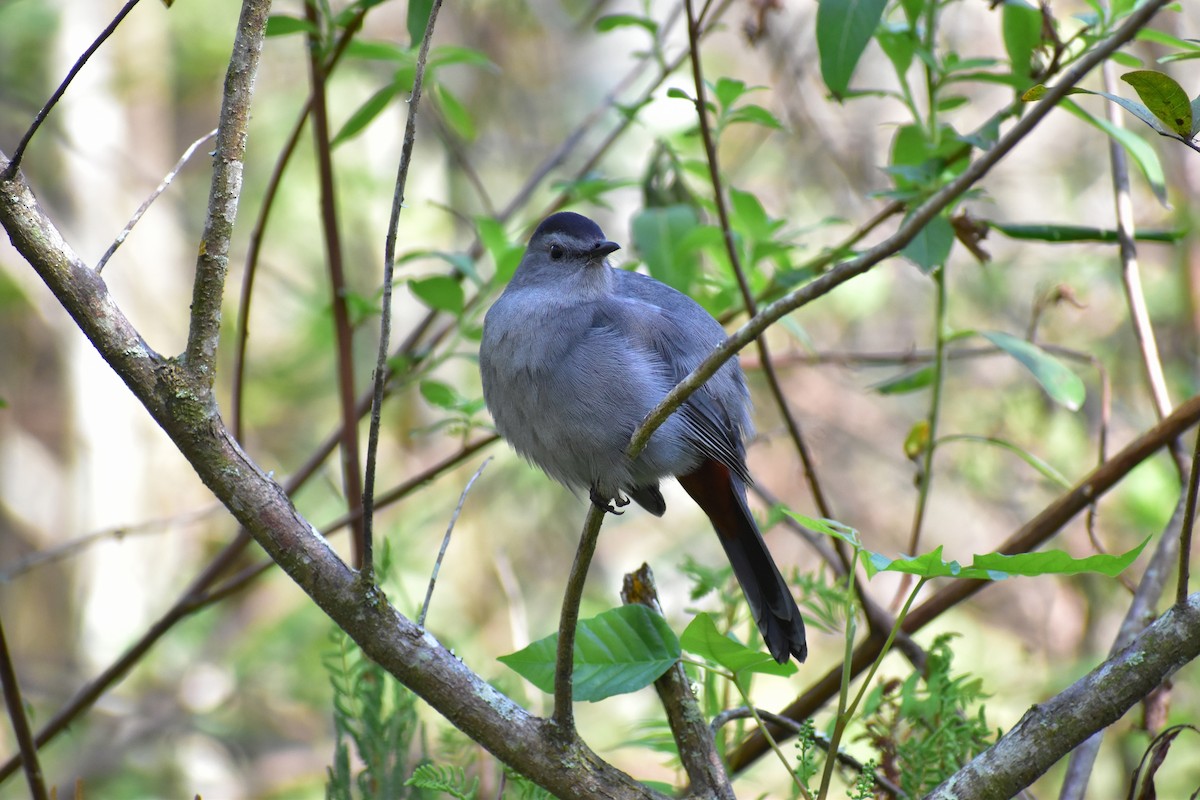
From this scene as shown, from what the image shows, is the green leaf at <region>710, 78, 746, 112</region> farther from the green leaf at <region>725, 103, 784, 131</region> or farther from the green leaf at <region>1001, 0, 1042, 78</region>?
the green leaf at <region>1001, 0, 1042, 78</region>

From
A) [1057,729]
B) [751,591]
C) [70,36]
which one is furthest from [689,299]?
[70,36]

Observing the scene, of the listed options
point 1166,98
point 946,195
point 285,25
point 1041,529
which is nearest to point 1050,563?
point 946,195

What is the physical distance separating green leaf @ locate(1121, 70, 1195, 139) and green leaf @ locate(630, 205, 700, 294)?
136 cm

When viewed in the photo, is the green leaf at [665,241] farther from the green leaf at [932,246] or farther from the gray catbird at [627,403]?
the green leaf at [932,246]

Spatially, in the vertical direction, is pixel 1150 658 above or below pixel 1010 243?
below

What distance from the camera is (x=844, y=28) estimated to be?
2178mm

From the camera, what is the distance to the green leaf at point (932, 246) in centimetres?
238

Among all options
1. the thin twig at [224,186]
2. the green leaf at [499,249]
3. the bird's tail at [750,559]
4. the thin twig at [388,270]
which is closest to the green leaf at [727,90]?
the green leaf at [499,249]

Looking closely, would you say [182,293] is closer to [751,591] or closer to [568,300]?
[568,300]

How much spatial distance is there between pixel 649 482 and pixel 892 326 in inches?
202

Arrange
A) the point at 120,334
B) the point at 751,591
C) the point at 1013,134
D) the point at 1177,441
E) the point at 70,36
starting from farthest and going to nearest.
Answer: the point at 70,36, the point at 751,591, the point at 1177,441, the point at 120,334, the point at 1013,134

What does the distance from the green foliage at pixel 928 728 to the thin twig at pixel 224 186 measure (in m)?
1.50

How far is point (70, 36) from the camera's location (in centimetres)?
670

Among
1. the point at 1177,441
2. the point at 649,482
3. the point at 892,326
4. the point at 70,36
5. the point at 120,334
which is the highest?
the point at 70,36
